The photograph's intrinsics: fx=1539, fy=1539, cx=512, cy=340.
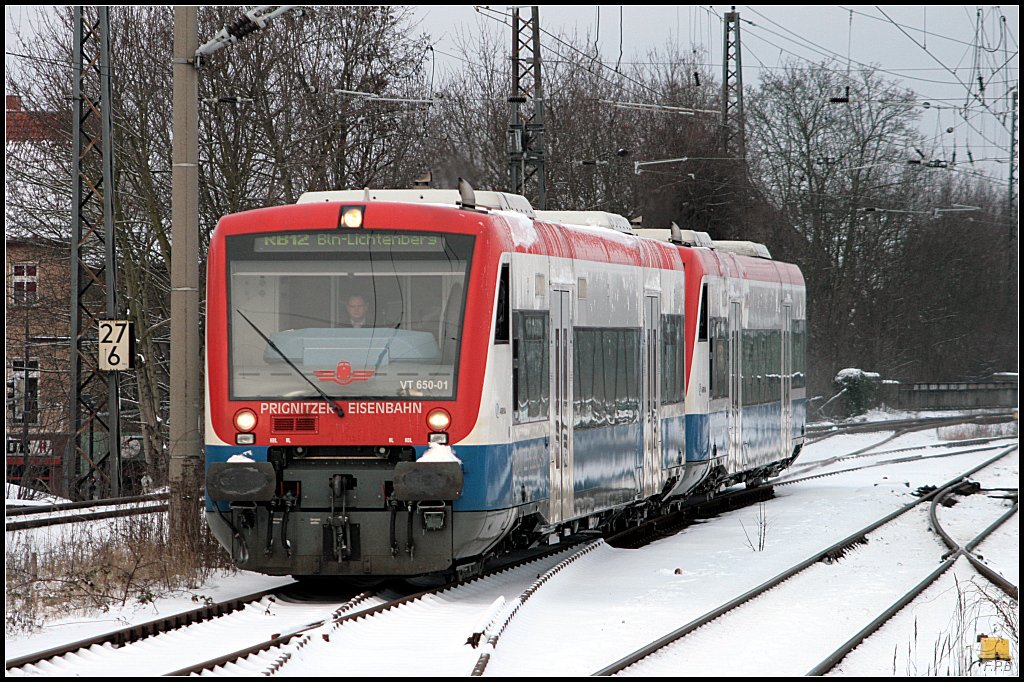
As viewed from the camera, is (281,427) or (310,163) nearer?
(281,427)

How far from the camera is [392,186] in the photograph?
30.5m

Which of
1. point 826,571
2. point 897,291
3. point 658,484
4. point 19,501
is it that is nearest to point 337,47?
point 19,501

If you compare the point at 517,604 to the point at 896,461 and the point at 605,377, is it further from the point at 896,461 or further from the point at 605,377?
the point at 896,461

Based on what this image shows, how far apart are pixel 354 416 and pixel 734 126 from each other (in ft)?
125

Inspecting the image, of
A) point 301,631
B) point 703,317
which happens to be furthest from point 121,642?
point 703,317

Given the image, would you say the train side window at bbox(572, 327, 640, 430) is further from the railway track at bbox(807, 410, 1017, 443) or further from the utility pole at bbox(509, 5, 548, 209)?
the railway track at bbox(807, 410, 1017, 443)

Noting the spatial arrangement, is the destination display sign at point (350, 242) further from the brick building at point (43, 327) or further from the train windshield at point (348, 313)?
the brick building at point (43, 327)

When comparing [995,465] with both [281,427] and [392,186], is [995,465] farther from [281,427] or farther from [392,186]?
[281,427]

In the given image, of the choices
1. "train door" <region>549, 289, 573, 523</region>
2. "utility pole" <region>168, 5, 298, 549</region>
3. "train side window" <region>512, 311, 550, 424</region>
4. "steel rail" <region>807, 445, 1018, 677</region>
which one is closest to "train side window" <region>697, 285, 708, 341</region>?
"steel rail" <region>807, 445, 1018, 677</region>

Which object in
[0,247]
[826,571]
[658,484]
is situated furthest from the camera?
[658,484]

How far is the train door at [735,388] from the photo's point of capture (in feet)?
63.3

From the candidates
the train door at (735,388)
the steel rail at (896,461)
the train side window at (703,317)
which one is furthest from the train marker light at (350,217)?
the steel rail at (896,461)

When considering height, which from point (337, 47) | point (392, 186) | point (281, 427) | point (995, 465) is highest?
point (337, 47)

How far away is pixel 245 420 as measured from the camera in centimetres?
1116
